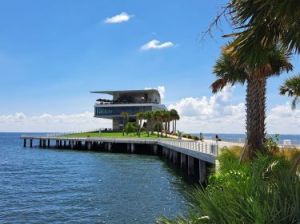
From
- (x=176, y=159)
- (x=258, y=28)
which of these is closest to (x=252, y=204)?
(x=258, y=28)

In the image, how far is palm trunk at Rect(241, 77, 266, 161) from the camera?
2075 cm

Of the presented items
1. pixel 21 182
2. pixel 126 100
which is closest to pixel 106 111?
pixel 126 100

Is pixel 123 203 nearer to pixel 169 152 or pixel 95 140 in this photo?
pixel 169 152

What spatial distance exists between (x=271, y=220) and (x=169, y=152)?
160ft

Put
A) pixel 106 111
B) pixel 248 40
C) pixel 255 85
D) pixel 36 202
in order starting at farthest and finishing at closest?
pixel 106 111, pixel 36 202, pixel 255 85, pixel 248 40

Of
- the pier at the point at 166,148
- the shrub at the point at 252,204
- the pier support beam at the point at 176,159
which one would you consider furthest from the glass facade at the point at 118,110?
the shrub at the point at 252,204

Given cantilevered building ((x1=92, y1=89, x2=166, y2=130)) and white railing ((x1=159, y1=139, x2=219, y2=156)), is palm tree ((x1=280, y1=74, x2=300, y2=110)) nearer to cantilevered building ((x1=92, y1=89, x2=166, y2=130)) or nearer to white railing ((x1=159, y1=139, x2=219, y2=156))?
white railing ((x1=159, y1=139, x2=219, y2=156))

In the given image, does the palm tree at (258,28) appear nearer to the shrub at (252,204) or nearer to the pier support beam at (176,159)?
the shrub at (252,204)

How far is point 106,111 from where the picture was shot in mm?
116812

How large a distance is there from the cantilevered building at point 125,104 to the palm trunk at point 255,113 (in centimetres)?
9231

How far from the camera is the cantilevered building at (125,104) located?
115 metres

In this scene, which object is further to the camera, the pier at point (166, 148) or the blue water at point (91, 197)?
the pier at point (166, 148)

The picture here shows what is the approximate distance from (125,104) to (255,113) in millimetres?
94804

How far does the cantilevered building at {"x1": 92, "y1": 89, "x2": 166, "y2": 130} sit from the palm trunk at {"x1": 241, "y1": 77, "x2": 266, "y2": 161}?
303 ft
